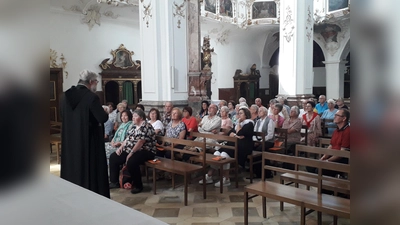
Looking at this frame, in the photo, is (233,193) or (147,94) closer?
(233,193)

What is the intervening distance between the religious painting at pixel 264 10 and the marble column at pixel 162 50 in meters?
9.87

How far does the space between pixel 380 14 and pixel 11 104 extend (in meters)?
0.80

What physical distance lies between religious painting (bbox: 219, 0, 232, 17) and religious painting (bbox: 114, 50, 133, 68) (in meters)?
5.38

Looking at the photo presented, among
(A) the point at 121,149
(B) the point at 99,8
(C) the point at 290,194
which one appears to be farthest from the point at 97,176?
(B) the point at 99,8

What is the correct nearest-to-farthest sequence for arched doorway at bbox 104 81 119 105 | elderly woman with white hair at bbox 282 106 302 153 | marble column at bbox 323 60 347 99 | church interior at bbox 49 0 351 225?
1. church interior at bbox 49 0 351 225
2. elderly woman with white hair at bbox 282 106 302 153
3. arched doorway at bbox 104 81 119 105
4. marble column at bbox 323 60 347 99

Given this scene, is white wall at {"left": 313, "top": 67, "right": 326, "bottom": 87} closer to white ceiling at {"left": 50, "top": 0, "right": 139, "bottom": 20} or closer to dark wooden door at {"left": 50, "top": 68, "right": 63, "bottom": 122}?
white ceiling at {"left": 50, "top": 0, "right": 139, "bottom": 20}

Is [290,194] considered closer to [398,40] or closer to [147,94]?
[398,40]

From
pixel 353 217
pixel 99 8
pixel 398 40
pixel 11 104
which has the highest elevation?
pixel 99 8

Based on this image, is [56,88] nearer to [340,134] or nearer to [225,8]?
[225,8]

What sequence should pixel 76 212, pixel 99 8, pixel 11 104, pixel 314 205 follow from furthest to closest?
pixel 99 8, pixel 314 205, pixel 76 212, pixel 11 104

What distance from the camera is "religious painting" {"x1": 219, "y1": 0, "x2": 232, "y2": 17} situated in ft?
53.1

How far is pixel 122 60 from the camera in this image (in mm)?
13586

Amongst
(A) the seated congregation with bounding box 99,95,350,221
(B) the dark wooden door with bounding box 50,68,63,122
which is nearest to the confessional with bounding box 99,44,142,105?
(B) the dark wooden door with bounding box 50,68,63,122

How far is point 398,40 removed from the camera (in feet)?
1.77
